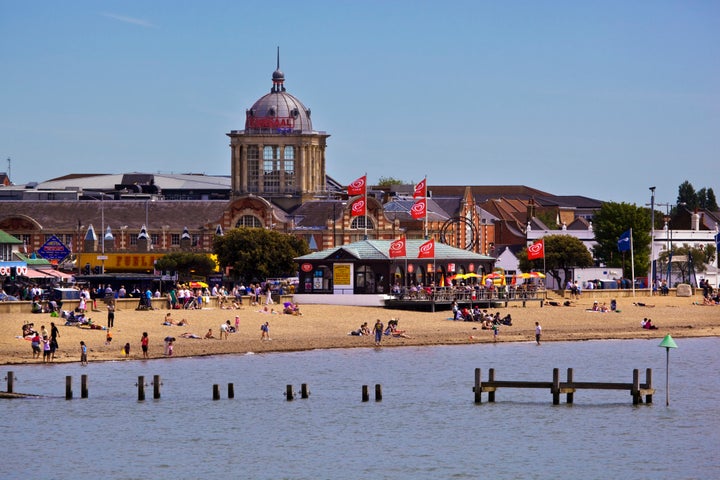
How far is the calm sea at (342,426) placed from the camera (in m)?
53.1

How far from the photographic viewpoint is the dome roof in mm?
165250

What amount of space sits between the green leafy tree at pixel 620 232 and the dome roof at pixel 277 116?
Answer: 33.4m

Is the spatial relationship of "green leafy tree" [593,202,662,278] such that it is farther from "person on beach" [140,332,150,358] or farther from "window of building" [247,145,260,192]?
"person on beach" [140,332,150,358]

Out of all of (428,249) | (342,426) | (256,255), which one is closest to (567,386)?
(342,426)

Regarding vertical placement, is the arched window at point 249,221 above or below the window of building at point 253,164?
below

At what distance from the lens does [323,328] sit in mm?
91688

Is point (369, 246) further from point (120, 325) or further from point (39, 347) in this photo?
point (39, 347)

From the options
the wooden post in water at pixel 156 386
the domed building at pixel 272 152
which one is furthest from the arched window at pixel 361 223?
the wooden post in water at pixel 156 386

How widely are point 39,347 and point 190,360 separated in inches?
302

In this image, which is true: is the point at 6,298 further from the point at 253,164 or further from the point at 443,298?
the point at 253,164

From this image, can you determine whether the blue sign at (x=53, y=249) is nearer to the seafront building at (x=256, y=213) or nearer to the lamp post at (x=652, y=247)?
the seafront building at (x=256, y=213)

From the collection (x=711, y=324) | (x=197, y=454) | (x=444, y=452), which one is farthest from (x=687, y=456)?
(x=711, y=324)

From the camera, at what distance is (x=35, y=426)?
58.9m

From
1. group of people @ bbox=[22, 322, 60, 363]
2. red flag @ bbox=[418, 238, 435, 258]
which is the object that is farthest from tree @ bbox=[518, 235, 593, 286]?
group of people @ bbox=[22, 322, 60, 363]
